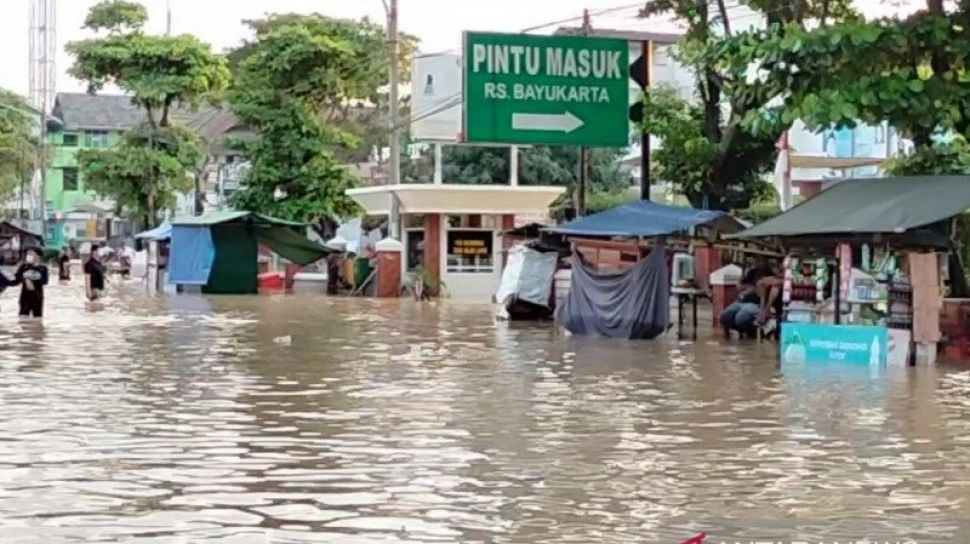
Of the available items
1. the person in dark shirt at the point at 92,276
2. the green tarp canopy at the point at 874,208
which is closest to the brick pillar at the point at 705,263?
the green tarp canopy at the point at 874,208

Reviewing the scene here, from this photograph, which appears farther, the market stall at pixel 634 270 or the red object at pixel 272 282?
the red object at pixel 272 282

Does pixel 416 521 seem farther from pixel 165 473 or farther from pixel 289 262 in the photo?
pixel 289 262

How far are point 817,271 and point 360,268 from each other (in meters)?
23.6

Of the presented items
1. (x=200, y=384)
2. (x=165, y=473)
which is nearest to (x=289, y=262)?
(x=200, y=384)

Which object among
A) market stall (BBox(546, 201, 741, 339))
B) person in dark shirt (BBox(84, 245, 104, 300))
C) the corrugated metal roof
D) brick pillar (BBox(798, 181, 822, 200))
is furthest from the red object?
the corrugated metal roof

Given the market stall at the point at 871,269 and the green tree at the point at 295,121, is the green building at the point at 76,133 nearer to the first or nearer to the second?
the green tree at the point at 295,121

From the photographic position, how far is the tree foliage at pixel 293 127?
156 ft

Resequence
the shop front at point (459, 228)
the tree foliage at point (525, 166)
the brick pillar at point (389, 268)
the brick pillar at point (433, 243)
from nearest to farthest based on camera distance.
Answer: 1. the shop front at point (459, 228)
2. the brick pillar at point (389, 268)
3. the brick pillar at point (433, 243)
4. the tree foliage at point (525, 166)

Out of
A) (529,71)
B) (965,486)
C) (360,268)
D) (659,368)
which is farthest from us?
(360,268)

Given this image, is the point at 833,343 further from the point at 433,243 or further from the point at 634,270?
the point at 433,243

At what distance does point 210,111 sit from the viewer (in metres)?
Result: 80.2

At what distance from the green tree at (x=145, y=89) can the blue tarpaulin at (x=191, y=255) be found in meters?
9.72

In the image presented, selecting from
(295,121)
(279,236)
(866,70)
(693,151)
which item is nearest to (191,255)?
(279,236)

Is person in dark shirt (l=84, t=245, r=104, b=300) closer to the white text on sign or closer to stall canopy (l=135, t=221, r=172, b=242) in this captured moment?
stall canopy (l=135, t=221, r=172, b=242)
